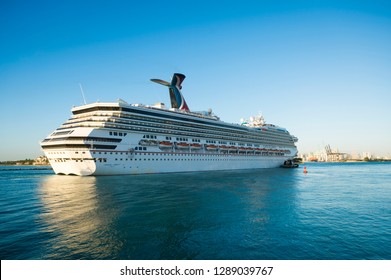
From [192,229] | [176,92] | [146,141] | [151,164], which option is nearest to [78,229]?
[192,229]

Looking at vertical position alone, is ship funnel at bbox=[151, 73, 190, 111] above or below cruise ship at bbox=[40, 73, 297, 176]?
above

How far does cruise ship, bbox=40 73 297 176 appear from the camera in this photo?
131 feet

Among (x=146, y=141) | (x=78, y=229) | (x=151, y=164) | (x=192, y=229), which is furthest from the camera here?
(x=146, y=141)

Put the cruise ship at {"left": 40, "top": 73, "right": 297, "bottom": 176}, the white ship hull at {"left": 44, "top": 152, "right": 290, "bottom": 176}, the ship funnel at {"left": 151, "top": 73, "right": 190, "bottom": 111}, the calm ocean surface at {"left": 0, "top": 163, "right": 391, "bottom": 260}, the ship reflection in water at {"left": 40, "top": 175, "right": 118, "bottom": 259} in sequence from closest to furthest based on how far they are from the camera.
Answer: the ship reflection in water at {"left": 40, "top": 175, "right": 118, "bottom": 259}
the calm ocean surface at {"left": 0, "top": 163, "right": 391, "bottom": 260}
the cruise ship at {"left": 40, "top": 73, "right": 297, "bottom": 176}
the white ship hull at {"left": 44, "top": 152, "right": 290, "bottom": 176}
the ship funnel at {"left": 151, "top": 73, "right": 190, "bottom": 111}

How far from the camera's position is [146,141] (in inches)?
1860

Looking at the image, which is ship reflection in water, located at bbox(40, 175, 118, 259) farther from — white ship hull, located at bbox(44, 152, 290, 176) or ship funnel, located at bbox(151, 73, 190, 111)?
ship funnel, located at bbox(151, 73, 190, 111)

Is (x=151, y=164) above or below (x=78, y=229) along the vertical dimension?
above

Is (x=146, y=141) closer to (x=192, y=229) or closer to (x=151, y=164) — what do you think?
(x=151, y=164)

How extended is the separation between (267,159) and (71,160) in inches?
2612

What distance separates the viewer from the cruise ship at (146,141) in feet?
131

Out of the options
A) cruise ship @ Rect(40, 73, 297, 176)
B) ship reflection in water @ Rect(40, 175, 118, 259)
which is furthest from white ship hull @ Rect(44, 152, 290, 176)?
ship reflection in water @ Rect(40, 175, 118, 259)
